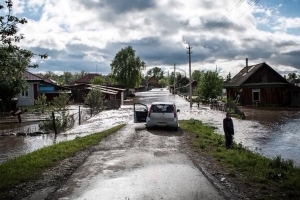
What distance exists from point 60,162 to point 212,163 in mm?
4449

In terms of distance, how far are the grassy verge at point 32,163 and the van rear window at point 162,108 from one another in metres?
4.64

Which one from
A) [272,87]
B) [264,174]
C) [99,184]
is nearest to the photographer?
[99,184]

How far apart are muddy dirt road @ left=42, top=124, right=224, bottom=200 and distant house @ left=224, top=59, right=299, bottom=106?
3369 centimetres

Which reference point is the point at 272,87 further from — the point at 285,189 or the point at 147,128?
the point at 285,189

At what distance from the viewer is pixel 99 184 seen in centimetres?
697

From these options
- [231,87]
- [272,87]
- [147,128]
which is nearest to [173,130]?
[147,128]

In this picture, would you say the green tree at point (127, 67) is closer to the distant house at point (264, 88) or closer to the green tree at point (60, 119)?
the distant house at point (264, 88)

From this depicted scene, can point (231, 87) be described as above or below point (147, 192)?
above

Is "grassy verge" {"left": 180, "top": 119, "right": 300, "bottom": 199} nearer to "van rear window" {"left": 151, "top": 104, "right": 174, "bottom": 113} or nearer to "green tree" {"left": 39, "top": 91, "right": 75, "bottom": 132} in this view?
"van rear window" {"left": 151, "top": 104, "right": 174, "bottom": 113}

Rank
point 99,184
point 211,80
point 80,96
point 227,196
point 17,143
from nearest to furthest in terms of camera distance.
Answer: point 227,196 < point 99,184 < point 17,143 < point 211,80 < point 80,96

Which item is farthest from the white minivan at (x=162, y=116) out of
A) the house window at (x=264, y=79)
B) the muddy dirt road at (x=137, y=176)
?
the house window at (x=264, y=79)

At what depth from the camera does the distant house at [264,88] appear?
4238 cm

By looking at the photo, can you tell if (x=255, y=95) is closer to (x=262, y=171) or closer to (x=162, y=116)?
(x=162, y=116)

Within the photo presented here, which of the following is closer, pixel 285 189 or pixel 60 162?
pixel 285 189
